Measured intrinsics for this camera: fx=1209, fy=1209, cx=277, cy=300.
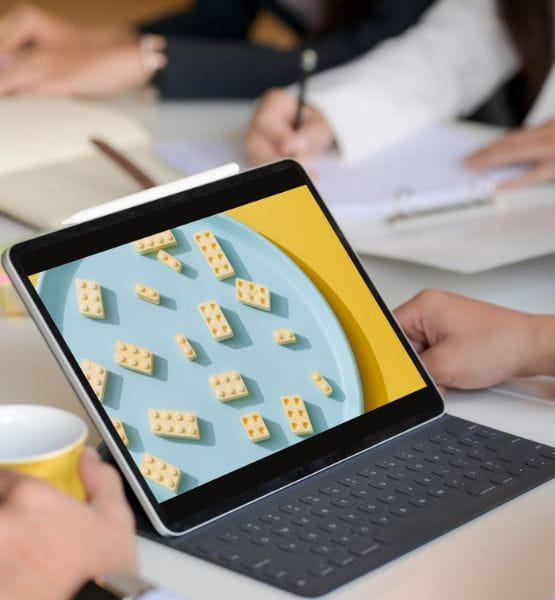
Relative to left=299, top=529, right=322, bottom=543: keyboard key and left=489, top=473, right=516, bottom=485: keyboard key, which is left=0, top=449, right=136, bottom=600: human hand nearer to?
left=299, top=529, right=322, bottom=543: keyboard key

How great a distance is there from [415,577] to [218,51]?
1.25 m

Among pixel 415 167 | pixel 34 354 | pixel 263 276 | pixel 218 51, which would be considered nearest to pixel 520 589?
pixel 263 276

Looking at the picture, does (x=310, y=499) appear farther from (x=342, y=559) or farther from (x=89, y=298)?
(x=89, y=298)

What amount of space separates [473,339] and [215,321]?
23cm

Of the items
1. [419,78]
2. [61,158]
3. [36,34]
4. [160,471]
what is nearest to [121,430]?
[160,471]

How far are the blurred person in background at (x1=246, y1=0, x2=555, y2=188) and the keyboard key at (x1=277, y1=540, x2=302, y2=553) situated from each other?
2.42 ft

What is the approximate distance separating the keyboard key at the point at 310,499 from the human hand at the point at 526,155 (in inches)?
27.2

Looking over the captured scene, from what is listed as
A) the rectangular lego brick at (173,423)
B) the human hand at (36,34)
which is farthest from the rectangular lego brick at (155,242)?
the human hand at (36,34)

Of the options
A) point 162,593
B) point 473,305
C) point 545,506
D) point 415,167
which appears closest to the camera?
point 162,593

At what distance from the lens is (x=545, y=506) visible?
75 cm

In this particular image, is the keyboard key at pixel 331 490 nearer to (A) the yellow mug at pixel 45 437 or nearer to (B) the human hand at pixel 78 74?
(A) the yellow mug at pixel 45 437

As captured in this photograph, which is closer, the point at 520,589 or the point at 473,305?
the point at 520,589

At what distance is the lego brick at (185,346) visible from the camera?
2.53ft

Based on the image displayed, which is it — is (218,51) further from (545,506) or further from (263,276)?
(545,506)
